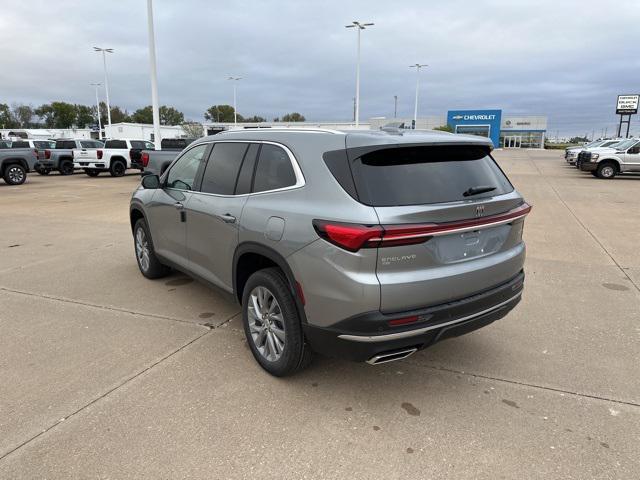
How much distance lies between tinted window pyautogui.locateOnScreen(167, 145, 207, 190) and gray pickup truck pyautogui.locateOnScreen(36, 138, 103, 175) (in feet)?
68.5

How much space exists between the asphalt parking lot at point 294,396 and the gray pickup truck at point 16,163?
16.0m

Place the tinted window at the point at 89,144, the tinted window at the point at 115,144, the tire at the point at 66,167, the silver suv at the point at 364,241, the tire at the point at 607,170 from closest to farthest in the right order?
the silver suv at the point at 364,241
the tire at the point at 607,170
the tinted window at the point at 115,144
the tinted window at the point at 89,144
the tire at the point at 66,167

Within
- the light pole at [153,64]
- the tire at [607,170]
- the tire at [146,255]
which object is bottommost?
the tire at [146,255]

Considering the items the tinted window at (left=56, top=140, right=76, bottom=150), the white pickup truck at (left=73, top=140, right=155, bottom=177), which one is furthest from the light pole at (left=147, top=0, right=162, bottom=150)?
the tinted window at (left=56, top=140, right=76, bottom=150)

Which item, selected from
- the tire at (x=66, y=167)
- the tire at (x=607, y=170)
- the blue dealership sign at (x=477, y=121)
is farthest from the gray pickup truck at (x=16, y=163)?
the blue dealership sign at (x=477, y=121)

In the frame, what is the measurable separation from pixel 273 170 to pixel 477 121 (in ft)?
269

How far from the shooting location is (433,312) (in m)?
2.77

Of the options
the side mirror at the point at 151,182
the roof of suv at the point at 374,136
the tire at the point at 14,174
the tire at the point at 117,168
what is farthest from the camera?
the tire at the point at 117,168

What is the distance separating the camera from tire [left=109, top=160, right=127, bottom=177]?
22.7 m

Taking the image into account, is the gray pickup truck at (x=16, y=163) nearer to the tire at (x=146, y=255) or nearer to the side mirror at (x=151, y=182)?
the tire at (x=146, y=255)

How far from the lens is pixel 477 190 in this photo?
3096 mm

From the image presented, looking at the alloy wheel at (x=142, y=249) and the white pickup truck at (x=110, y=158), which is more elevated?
the white pickup truck at (x=110, y=158)

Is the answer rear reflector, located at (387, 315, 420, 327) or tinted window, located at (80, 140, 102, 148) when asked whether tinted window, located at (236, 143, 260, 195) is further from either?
tinted window, located at (80, 140, 102, 148)

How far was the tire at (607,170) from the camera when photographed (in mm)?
19953
